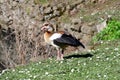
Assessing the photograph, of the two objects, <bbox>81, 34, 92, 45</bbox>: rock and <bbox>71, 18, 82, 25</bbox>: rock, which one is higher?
<bbox>71, 18, 82, 25</bbox>: rock

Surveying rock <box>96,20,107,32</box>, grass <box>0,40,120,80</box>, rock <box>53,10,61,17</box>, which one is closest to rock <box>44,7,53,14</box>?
rock <box>53,10,61,17</box>

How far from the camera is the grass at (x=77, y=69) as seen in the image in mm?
10539

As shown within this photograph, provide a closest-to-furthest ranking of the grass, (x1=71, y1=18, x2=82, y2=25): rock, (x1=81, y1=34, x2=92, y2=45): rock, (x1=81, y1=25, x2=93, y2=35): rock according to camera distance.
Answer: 1. the grass
2. (x1=81, y1=34, x2=92, y2=45): rock
3. (x1=81, y1=25, x2=93, y2=35): rock
4. (x1=71, y1=18, x2=82, y2=25): rock

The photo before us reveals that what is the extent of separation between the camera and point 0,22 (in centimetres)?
2503

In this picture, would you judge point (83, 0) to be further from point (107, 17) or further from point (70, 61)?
point (70, 61)

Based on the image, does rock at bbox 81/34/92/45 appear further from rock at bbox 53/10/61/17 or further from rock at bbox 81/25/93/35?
rock at bbox 53/10/61/17

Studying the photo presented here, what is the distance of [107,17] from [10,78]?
851 cm

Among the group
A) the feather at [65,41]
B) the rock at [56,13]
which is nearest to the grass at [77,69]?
the feather at [65,41]

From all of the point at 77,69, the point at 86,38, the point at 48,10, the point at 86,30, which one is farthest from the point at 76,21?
the point at 77,69

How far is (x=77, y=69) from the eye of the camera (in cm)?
1133

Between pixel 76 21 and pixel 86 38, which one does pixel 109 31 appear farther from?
pixel 76 21

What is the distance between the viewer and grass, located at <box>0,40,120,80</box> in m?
10.5

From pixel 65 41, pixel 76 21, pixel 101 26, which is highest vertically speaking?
pixel 65 41

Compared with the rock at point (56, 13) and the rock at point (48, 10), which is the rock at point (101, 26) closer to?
the rock at point (56, 13)
